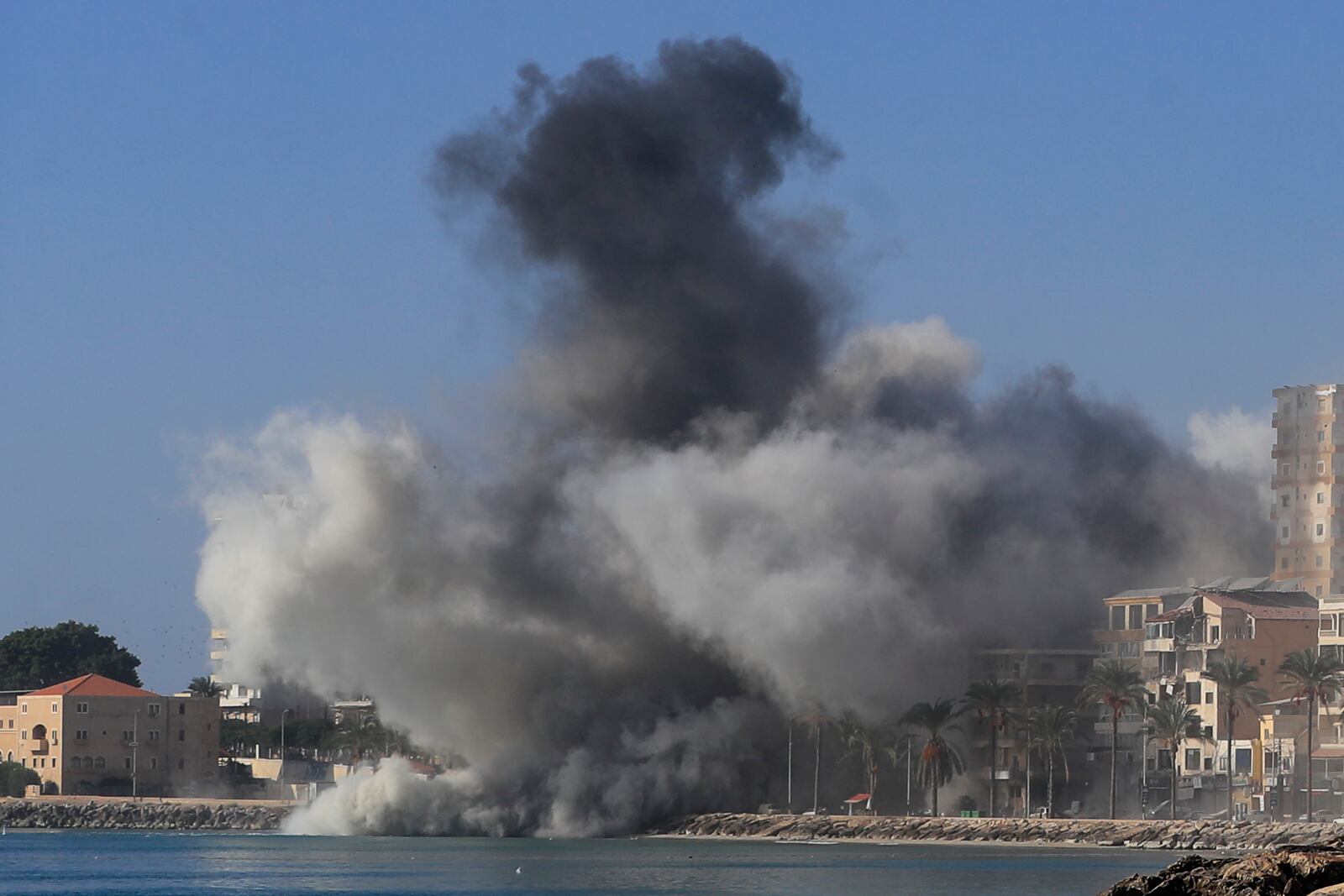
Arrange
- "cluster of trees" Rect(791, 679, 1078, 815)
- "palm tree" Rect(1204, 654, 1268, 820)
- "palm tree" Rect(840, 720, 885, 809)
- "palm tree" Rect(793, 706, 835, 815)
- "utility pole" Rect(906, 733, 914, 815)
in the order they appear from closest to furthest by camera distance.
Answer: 1. "palm tree" Rect(1204, 654, 1268, 820)
2. "cluster of trees" Rect(791, 679, 1078, 815)
3. "utility pole" Rect(906, 733, 914, 815)
4. "palm tree" Rect(793, 706, 835, 815)
5. "palm tree" Rect(840, 720, 885, 809)

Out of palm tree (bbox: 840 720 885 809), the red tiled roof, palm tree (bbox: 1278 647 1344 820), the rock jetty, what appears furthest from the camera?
the red tiled roof

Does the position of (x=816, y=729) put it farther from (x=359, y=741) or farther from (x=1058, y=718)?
(x=359, y=741)

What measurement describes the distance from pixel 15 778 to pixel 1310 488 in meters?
99.5

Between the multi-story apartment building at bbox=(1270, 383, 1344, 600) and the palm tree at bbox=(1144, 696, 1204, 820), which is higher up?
the multi-story apartment building at bbox=(1270, 383, 1344, 600)

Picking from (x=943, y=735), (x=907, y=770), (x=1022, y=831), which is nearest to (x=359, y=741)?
(x=907, y=770)

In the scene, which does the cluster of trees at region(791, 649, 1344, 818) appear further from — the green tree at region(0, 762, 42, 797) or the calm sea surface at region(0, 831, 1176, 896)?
the green tree at region(0, 762, 42, 797)

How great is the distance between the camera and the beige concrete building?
184875 mm

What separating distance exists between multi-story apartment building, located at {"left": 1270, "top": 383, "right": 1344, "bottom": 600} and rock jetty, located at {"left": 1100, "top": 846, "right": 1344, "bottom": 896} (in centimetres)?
13327

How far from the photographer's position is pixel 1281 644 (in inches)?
5728

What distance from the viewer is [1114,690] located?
137 m

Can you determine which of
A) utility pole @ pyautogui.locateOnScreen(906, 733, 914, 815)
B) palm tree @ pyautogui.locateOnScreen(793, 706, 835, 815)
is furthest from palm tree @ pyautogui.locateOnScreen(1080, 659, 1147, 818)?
palm tree @ pyautogui.locateOnScreen(793, 706, 835, 815)

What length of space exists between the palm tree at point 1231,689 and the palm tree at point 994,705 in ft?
38.1

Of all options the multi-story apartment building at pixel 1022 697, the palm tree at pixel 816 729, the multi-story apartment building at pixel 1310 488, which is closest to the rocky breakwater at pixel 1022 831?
the palm tree at pixel 816 729

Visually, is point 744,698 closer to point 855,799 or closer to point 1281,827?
point 855,799
